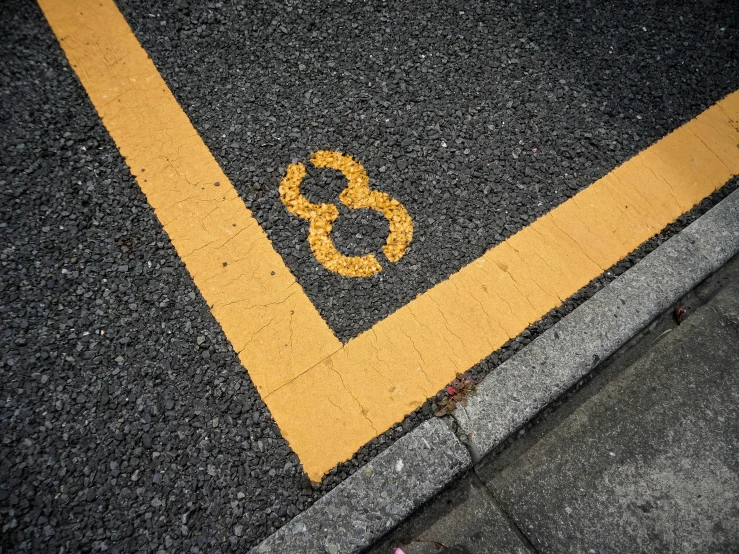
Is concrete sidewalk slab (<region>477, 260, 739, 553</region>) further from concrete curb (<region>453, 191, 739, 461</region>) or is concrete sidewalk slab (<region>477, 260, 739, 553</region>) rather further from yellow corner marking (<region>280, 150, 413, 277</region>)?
yellow corner marking (<region>280, 150, 413, 277</region>)

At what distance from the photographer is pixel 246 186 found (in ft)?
7.40

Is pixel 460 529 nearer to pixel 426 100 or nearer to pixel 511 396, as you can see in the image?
pixel 511 396

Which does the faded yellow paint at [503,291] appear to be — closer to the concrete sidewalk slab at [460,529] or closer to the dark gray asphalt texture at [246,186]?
the dark gray asphalt texture at [246,186]

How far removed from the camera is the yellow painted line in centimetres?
192

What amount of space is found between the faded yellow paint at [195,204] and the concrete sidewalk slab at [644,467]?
3.12 feet

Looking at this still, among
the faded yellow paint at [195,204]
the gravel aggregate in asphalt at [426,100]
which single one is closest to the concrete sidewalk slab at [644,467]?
the gravel aggregate in asphalt at [426,100]

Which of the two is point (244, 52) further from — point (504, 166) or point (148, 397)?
point (148, 397)

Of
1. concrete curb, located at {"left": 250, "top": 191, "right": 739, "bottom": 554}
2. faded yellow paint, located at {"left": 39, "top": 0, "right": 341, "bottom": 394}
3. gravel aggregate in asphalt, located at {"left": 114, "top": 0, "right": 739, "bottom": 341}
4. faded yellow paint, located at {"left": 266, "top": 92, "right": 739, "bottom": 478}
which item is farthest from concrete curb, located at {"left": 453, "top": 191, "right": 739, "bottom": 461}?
faded yellow paint, located at {"left": 39, "top": 0, "right": 341, "bottom": 394}

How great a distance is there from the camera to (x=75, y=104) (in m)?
2.33

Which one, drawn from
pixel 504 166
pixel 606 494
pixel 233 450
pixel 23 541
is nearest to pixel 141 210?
pixel 233 450

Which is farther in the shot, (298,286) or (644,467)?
(298,286)

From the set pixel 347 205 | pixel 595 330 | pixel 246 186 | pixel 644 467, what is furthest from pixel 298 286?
pixel 644 467

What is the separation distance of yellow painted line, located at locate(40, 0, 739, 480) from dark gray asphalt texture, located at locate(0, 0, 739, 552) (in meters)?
0.06

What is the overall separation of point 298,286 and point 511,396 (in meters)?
1.00
